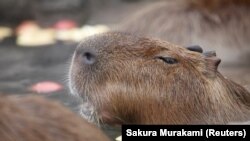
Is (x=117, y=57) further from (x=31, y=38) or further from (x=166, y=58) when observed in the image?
(x=31, y=38)

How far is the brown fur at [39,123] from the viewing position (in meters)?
2.02

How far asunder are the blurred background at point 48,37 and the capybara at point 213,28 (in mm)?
130

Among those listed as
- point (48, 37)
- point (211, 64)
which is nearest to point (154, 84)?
point (211, 64)

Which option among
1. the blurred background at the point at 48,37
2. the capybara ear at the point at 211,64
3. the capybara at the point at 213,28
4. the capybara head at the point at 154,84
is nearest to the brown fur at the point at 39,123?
the capybara head at the point at 154,84

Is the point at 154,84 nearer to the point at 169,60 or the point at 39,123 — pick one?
the point at 169,60

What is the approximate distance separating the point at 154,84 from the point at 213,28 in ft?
3.77

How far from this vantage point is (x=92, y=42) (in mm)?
2986

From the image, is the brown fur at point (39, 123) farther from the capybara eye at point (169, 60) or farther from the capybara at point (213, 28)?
the capybara at point (213, 28)

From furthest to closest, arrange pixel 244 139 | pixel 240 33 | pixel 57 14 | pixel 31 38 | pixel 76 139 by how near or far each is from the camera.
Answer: pixel 57 14
pixel 31 38
pixel 240 33
pixel 244 139
pixel 76 139

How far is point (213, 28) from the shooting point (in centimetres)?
395

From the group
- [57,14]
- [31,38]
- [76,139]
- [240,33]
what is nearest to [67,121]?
[76,139]

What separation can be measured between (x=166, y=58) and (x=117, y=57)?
0.18 m

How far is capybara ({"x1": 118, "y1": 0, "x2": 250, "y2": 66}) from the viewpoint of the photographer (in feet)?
12.9

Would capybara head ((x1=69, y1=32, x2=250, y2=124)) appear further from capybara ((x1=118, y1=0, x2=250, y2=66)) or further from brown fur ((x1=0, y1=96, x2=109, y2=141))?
capybara ((x1=118, y1=0, x2=250, y2=66))
